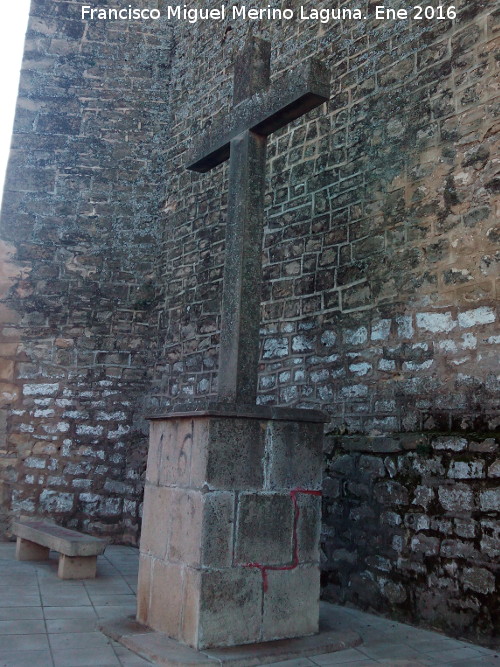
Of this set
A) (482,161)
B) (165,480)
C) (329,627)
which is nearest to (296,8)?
(482,161)

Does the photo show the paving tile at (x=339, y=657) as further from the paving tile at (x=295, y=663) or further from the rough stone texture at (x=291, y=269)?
the rough stone texture at (x=291, y=269)

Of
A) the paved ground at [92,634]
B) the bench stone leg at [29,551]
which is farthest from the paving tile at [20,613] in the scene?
the bench stone leg at [29,551]

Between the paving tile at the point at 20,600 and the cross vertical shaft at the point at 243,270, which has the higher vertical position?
the cross vertical shaft at the point at 243,270

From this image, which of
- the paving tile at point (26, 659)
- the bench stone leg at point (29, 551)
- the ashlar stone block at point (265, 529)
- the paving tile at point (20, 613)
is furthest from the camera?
the bench stone leg at point (29, 551)

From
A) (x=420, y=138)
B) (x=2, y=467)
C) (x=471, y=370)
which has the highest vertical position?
(x=420, y=138)

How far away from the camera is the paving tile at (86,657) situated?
8.68 ft

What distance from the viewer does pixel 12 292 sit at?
6410 mm

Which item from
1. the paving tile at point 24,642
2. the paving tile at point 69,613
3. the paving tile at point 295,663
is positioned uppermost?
the paving tile at point 295,663

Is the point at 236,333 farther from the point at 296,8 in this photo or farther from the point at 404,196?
the point at 296,8

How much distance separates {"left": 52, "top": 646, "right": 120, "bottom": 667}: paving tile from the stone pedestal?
1.08 ft

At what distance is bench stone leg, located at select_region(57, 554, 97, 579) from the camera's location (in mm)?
4324

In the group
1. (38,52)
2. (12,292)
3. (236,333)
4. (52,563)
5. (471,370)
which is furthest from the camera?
(38,52)

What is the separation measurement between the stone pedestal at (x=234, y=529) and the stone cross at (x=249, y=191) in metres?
0.23

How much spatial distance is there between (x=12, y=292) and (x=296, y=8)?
3848mm
